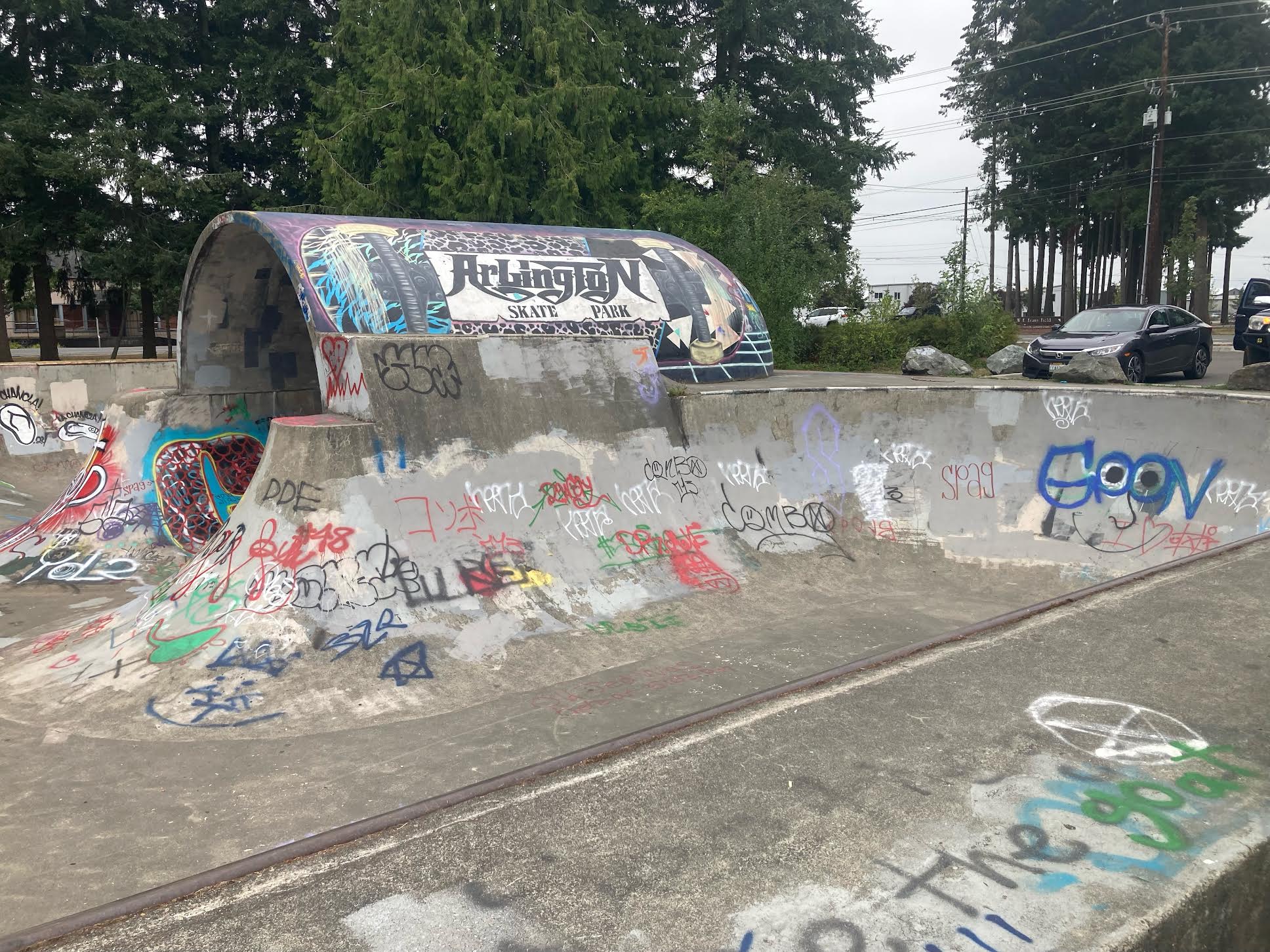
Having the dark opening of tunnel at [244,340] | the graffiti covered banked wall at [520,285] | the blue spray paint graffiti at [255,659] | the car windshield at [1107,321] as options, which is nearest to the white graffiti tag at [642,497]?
the graffiti covered banked wall at [520,285]

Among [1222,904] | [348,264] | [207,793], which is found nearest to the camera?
[1222,904]

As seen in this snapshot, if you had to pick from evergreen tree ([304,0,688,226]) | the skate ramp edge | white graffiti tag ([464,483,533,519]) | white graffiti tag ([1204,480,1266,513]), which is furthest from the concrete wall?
white graffiti tag ([1204,480,1266,513])

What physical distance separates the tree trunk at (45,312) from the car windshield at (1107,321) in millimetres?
24287

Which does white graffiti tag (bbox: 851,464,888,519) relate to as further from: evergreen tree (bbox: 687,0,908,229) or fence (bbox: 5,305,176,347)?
fence (bbox: 5,305,176,347)

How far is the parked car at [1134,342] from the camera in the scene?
573 inches

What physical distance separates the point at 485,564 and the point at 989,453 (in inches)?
267

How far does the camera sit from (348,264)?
987cm

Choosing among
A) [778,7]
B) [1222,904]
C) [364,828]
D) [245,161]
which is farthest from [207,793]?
[778,7]

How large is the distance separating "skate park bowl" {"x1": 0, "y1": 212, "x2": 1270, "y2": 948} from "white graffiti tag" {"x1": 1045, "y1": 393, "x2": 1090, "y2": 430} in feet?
0.11

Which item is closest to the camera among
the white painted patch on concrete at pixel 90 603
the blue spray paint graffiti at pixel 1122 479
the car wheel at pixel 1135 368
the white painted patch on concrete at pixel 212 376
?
the white painted patch on concrete at pixel 90 603

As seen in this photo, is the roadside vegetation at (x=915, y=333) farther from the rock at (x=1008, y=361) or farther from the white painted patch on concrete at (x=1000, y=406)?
the white painted patch on concrete at (x=1000, y=406)

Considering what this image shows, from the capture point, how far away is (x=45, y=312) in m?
24.2

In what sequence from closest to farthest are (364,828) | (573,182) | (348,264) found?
(364,828), (348,264), (573,182)

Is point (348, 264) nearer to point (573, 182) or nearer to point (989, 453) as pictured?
point (989, 453)
